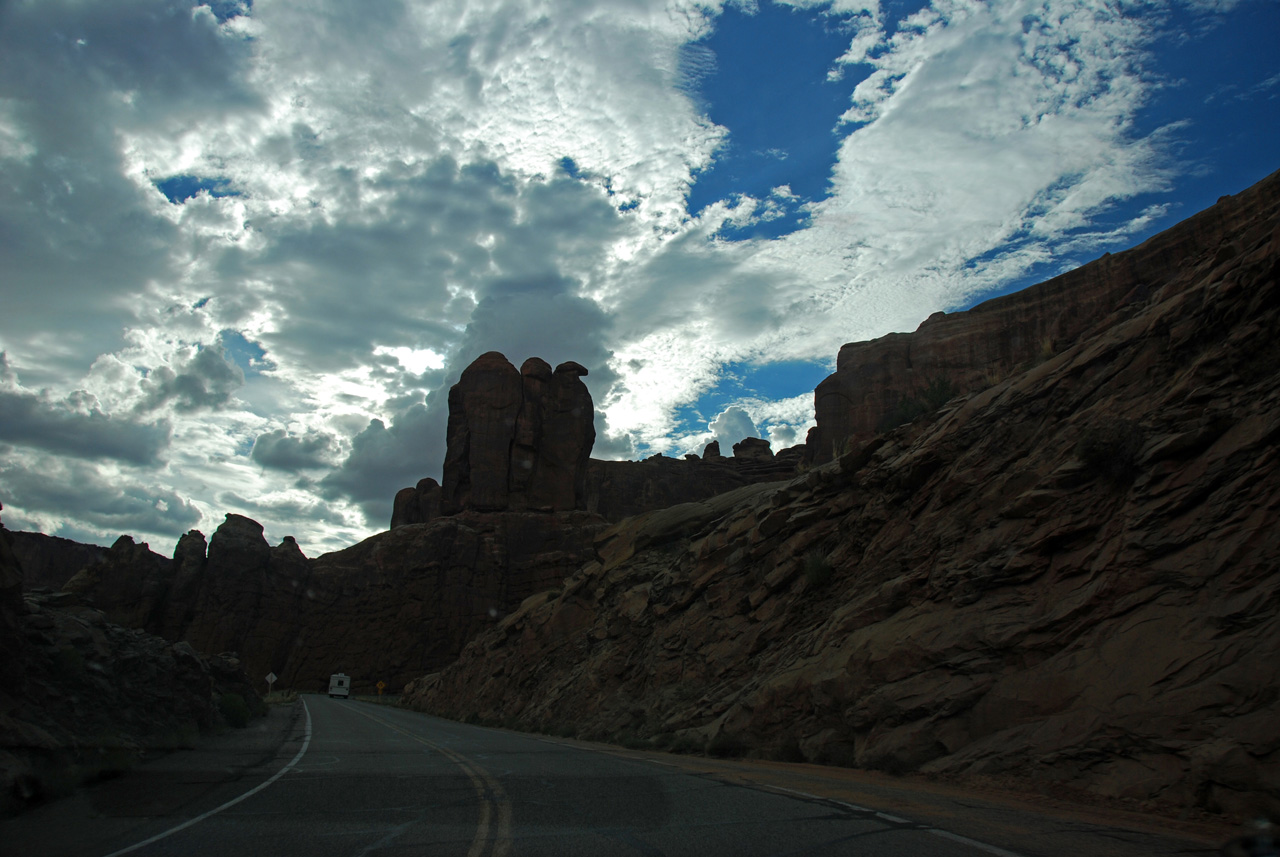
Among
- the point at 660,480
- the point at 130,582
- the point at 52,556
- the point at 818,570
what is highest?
the point at 660,480

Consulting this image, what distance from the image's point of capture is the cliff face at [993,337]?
1009 inches

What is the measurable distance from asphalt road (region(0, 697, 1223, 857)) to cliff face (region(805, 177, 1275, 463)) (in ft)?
44.9

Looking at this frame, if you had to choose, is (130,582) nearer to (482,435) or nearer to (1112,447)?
(482,435)

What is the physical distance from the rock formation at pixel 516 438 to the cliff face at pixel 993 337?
2882cm

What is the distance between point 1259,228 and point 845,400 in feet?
131

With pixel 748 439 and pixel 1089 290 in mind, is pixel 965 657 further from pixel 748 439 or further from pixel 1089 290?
pixel 748 439

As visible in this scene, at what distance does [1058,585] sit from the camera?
40.5 feet

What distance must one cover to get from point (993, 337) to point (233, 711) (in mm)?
39978

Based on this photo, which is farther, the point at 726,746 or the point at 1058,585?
the point at 726,746

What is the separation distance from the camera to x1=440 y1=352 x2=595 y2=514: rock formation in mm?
74875

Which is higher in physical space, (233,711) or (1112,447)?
(1112,447)

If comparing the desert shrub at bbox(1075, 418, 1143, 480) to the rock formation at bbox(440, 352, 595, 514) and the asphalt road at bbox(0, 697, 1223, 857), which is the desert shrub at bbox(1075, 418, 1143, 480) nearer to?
the asphalt road at bbox(0, 697, 1223, 857)

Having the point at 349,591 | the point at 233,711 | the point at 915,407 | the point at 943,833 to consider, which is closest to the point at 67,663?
the point at 233,711

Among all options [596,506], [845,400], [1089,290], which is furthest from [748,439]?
[1089,290]
